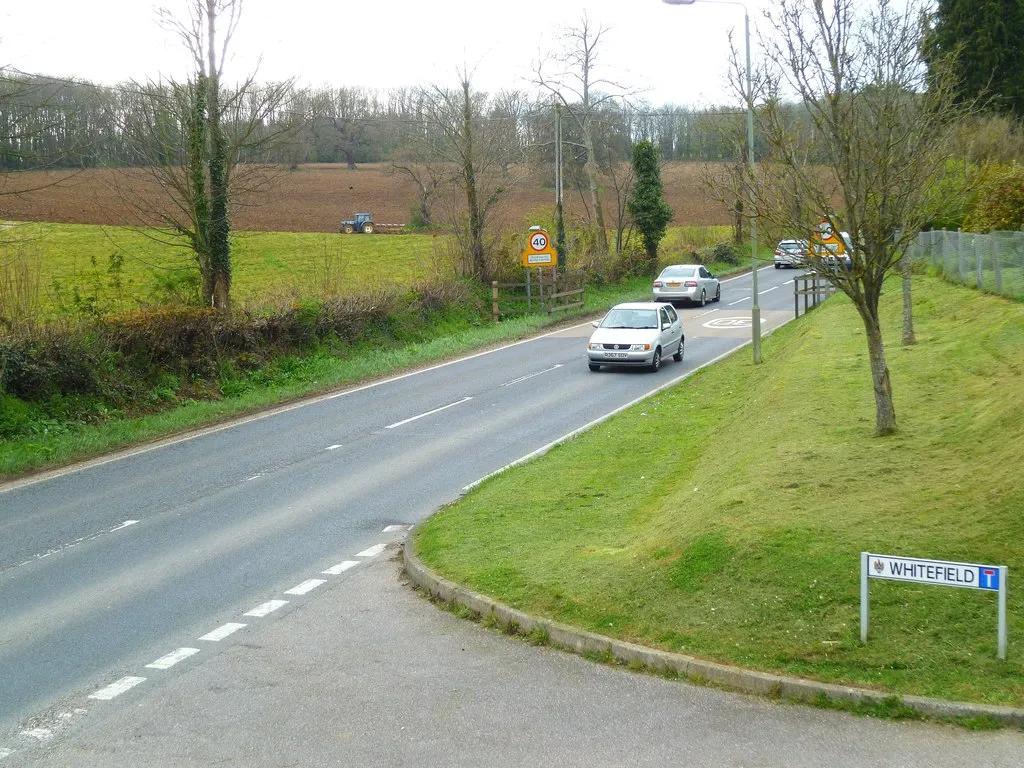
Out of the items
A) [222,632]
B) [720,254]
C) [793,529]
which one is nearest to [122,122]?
[222,632]

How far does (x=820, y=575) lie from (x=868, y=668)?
1132mm

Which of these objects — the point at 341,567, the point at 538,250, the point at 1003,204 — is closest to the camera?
the point at 341,567

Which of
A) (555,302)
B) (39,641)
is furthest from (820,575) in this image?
(555,302)

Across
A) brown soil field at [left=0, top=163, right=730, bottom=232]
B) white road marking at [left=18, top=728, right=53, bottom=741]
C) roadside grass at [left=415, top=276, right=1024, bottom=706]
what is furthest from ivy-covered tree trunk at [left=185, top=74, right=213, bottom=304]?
white road marking at [left=18, top=728, right=53, bottom=741]

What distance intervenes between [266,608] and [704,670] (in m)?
4.31

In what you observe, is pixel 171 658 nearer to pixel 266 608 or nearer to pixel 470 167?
pixel 266 608

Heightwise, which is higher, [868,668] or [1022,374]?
[1022,374]

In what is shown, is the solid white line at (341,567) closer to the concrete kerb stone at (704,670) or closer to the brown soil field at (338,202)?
the concrete kerb stone at (704,670)

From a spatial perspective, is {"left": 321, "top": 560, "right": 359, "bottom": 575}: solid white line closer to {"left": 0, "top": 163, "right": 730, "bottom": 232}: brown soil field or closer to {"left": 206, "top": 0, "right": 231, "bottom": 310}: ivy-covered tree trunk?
{"left": 206, "top": 0, "right": 231, "bottom": 310}: ivy-covered tree trunk

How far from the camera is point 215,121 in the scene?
84.7 ft

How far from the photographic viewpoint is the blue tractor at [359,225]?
65062 millimetres

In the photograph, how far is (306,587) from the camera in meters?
10.1

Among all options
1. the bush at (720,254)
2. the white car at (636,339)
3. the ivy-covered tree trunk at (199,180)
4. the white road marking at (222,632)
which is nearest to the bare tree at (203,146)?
the ivy-covered tree trunk at (199,180)

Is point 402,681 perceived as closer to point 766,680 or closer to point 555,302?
point 766,680
